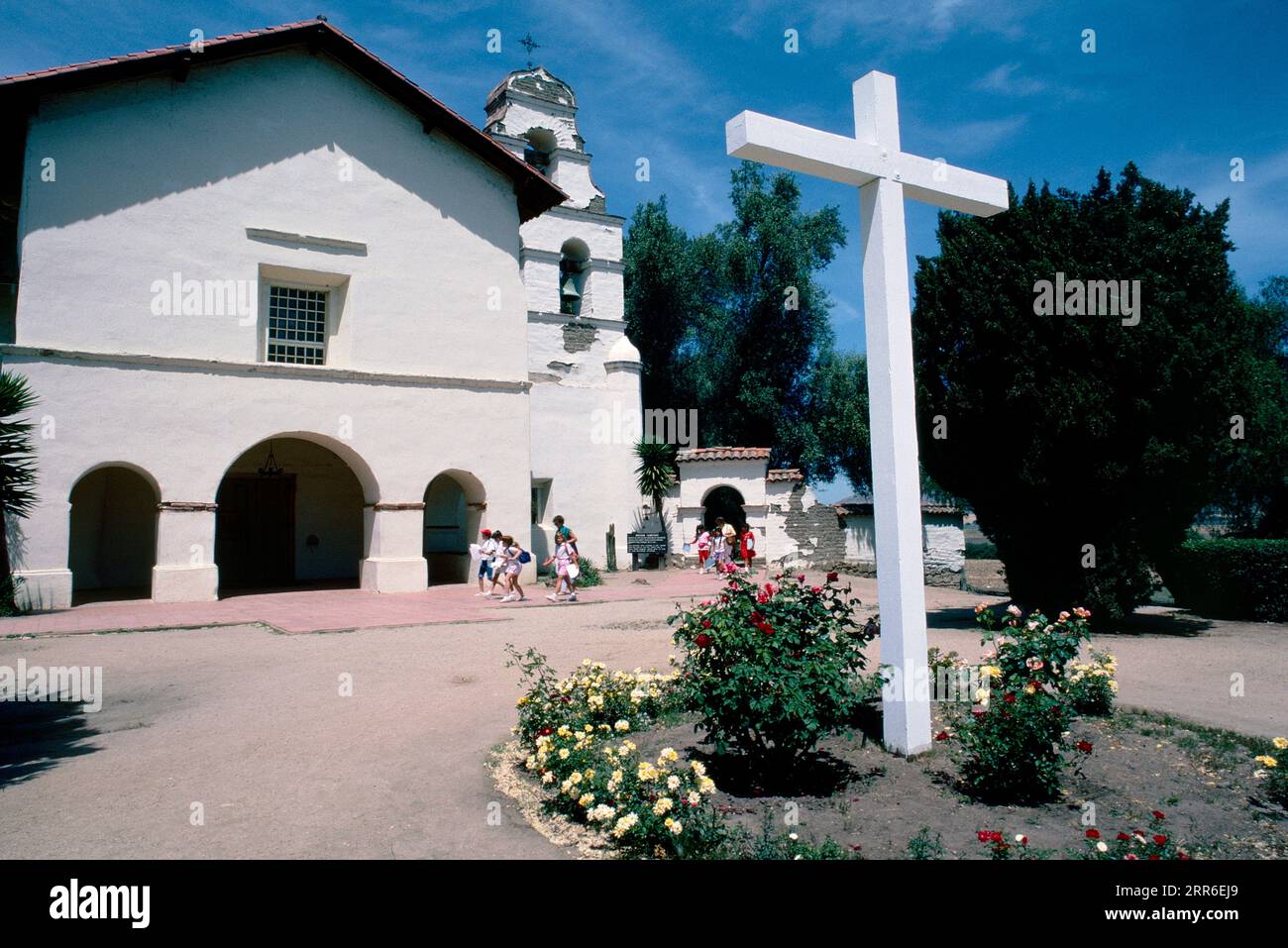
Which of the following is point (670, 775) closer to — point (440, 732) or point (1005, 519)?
point (440, 732)

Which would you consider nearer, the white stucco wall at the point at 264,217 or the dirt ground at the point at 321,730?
the dirt ground at the point at 321,730

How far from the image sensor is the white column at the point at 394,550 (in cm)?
1702

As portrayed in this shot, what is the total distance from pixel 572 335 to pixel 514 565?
455 inches

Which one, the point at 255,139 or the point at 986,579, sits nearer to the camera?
the point at 255,139

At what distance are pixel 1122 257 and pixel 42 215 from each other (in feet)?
56.9

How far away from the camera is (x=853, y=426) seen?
34.2 metres

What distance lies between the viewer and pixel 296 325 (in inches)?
A: 690

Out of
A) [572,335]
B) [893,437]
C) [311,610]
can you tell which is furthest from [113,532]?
[893,437]

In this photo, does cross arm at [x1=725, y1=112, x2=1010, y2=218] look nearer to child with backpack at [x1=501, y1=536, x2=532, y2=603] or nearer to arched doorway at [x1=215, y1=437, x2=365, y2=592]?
child with backpack at [x1=501, y1=536, x2=532, y2=603]

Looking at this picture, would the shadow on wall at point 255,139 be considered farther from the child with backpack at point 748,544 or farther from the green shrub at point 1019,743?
Result: the green shrub at point 1019,743

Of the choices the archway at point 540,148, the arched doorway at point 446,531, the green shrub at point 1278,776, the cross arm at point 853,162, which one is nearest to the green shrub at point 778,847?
the green shrub at point 1278,776

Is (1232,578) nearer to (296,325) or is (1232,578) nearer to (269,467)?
(296,325)

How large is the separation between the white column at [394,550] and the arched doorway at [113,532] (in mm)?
4534

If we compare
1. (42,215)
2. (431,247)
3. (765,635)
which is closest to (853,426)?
(431,247)
